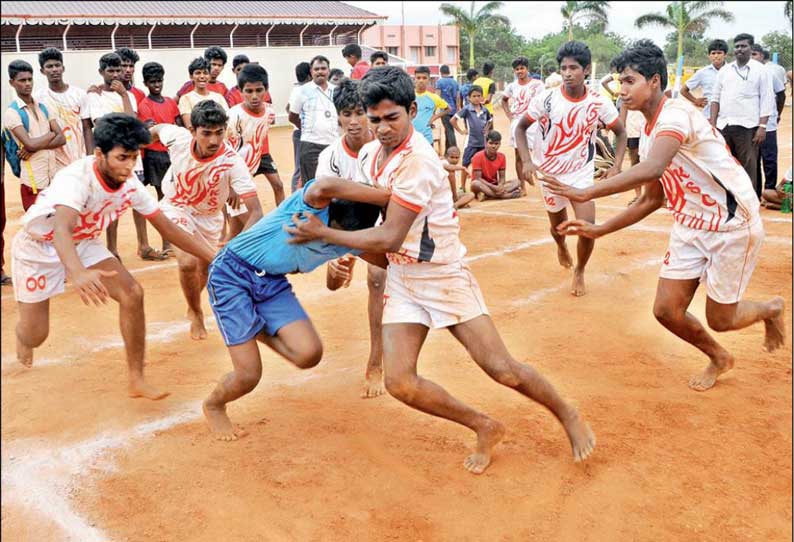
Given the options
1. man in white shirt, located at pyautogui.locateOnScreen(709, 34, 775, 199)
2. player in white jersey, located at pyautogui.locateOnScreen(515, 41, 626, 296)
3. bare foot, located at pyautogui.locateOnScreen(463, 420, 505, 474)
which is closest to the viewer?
bare foot, located at pyautogui.locateOnScreen(463, 420, 505, 474)

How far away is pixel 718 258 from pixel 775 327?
90 cm

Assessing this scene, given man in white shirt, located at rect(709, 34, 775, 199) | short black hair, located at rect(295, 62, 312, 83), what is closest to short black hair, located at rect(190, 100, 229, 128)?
short black hair, located at rect(295, 62, 312, 83)

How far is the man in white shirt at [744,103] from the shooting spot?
432 inches

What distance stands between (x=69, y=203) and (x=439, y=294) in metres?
2.20

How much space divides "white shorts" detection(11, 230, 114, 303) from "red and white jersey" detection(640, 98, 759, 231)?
3.54 meters

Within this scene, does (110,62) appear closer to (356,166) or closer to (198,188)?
(198,188)

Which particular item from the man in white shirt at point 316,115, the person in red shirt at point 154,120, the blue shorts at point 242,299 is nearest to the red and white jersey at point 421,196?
the blue shorts at point 242,299

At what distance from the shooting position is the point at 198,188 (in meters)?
6.14

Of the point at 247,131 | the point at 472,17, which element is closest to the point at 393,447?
the point at 247,131

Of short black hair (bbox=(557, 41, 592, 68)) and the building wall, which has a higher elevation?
the building wall

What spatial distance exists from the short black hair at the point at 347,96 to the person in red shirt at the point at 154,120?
4.35 meters

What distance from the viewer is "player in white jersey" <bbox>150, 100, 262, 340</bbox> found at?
6.01 metres

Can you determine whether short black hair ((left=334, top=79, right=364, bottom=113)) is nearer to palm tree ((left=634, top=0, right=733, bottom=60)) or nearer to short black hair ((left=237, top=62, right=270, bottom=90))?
short black hair ((left=237, top=62, right=270, bottom=90))

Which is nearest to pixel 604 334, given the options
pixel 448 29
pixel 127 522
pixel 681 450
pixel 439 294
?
pixel 681 450
